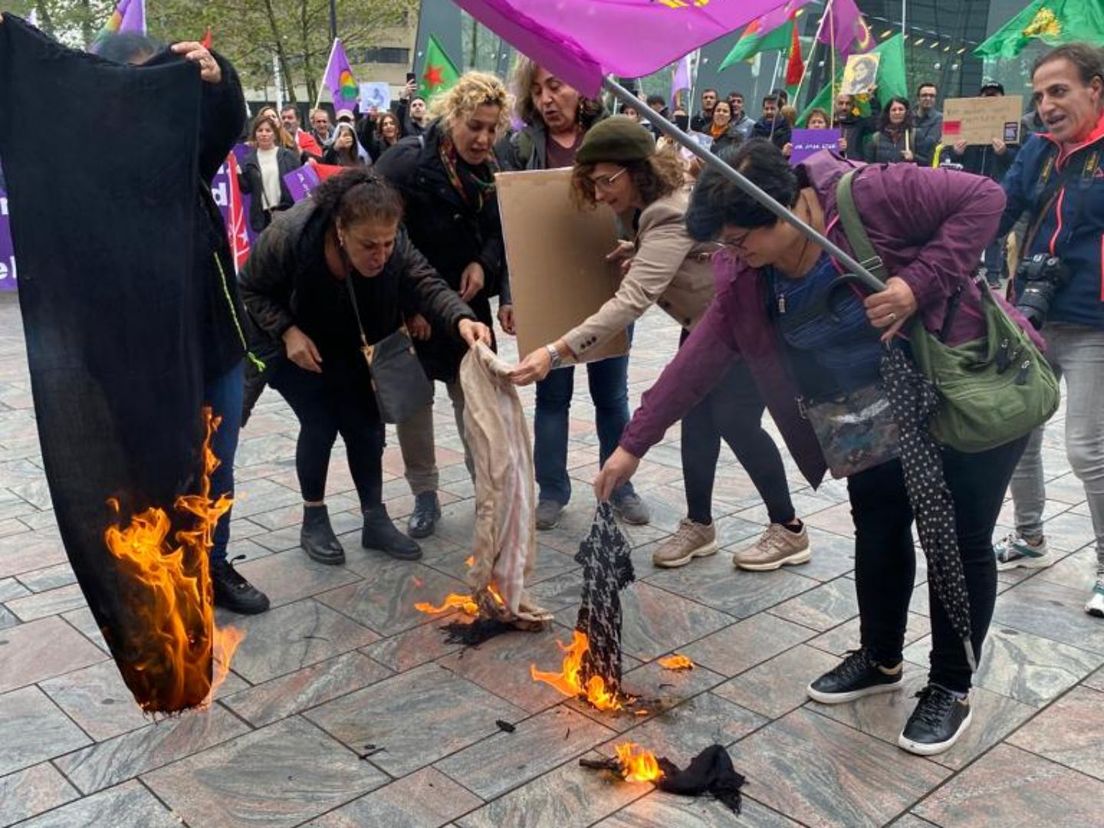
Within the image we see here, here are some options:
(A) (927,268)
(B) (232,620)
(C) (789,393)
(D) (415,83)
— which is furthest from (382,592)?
(D) (415,83)

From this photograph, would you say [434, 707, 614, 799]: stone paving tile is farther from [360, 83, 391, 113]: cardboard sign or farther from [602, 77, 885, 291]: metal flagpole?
[360, 83, 391, 113]: cardboard sign

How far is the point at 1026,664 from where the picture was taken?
146 inches

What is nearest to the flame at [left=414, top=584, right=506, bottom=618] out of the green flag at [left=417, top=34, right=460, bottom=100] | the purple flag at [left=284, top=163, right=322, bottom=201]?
the purple flag at [left=284, top=163, right=322, bottom=201]

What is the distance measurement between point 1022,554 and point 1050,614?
0.49 m

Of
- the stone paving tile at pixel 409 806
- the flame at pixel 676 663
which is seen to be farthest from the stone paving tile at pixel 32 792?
the flame at pixel 676 663

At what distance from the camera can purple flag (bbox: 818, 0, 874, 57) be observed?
12586mm

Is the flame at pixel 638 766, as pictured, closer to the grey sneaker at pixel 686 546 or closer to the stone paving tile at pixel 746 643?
the stone paving tile at pixel 746 643

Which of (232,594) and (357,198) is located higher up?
(357,198)

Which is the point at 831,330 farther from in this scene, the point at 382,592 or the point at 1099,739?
the point at 382,592

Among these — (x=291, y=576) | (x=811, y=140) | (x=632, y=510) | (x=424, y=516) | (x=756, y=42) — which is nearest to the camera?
(x=291, y=576)

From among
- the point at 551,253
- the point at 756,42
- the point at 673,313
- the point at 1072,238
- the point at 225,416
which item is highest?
the point at 756,42

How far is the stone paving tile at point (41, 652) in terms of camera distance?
12.1ft

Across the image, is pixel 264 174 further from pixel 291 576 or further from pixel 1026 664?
pixel 1026 664

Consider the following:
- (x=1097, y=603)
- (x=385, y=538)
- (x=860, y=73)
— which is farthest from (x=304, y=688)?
(x=860, y=73)
